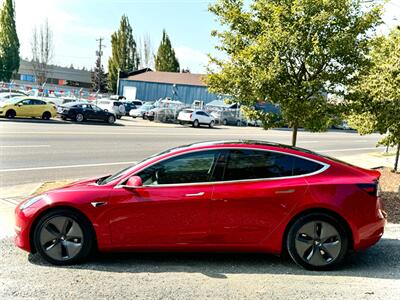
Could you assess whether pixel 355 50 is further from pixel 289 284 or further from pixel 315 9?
pixel 289 284

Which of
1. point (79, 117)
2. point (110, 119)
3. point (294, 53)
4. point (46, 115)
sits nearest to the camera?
point (294, 53)

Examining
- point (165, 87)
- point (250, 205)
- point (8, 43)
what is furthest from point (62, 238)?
point (8, 43)

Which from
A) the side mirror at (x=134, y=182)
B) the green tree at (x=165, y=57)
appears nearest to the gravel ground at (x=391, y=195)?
the side mirror at (x=134, y=182)

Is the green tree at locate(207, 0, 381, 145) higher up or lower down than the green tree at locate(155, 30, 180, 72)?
lower down

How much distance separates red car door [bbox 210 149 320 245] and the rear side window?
0.16ft

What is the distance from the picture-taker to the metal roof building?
6397cm

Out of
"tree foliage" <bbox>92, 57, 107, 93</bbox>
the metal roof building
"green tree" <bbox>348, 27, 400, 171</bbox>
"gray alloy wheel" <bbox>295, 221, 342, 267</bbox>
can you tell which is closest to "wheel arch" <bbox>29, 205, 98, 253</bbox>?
"gray alloy wheel" <bbox>295, 221, 342, 267</bbox>

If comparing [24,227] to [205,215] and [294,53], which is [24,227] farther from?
[294,53]

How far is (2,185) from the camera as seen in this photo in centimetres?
915

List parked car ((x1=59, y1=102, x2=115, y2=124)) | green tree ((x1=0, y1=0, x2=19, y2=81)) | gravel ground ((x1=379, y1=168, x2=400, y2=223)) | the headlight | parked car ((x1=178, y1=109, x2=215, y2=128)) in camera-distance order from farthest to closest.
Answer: green tree ((x1=0, y1=0, x2=19, y2=81))
parked car ((x1=178, y1=109, x2=215, y2=128))
parked car ((x1=59, y1=102, x2=115, y2=124))
gravel ground ((x1=379, y1=168, x2=400, y2=223))
the headlight

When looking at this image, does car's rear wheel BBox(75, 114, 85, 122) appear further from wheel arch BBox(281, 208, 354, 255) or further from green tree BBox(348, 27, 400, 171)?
wheel arch BBox(281, 208, 354, 255)

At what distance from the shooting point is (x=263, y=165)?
16.7 feet

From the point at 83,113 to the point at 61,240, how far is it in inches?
1041

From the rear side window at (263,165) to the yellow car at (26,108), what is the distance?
24077 mm
